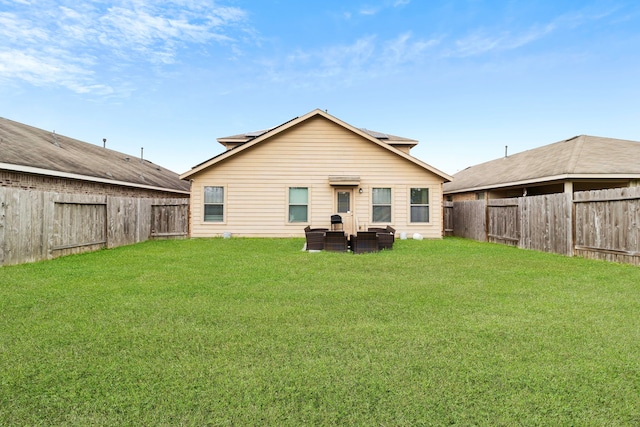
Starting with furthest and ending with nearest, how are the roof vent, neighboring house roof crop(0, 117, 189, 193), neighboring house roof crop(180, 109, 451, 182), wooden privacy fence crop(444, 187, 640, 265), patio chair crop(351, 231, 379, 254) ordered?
the roof vent → neighboring house roof crop(180, 109, 451, 182) → neighboring house roof crop(0, 117, 189, 193) → patio chair crop(351, 231, 379, 254) → wooden privacy fence crop(444, 187, 640, 265)

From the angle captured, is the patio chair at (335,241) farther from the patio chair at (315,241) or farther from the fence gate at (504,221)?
the fence gate at (504,221)

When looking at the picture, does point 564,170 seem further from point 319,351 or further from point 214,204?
point 319,351

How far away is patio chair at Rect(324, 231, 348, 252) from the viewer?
→ 12.0 metres

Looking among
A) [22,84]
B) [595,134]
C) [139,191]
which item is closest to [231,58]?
Result: [139,191]

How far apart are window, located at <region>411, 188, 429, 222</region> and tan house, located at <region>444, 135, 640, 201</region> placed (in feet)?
16.4

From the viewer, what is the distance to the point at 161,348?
3.69 metres

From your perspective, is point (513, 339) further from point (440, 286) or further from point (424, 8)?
point (424, 8)

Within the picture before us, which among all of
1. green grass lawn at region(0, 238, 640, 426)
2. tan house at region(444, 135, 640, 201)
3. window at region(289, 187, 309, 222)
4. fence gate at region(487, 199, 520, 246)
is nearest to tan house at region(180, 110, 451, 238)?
window at region(289, 187, 309, 222)

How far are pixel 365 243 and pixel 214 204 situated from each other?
8.19 metres

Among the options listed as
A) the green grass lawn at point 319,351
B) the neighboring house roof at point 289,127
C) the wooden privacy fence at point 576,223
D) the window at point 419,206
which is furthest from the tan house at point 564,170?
the green grass lawn at point 319,351

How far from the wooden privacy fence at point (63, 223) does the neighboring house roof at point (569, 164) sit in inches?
701

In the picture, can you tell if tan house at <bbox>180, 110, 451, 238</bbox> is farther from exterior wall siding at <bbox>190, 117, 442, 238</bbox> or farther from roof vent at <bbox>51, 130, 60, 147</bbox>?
roof vent at <bbox>51, 130, 60, 147</bbox>

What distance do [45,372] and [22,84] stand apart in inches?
897

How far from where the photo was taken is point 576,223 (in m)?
10.8
